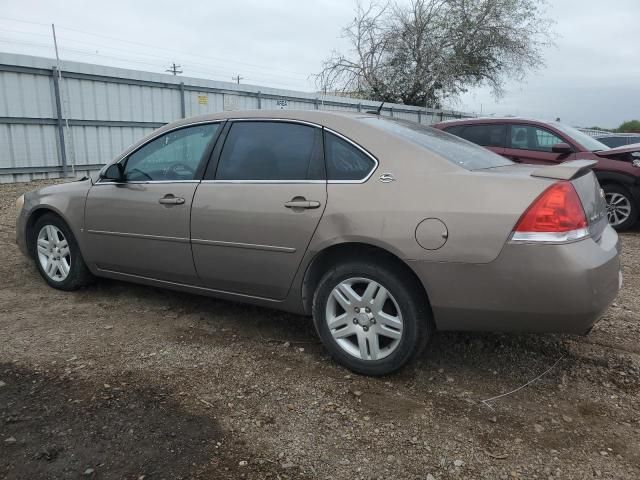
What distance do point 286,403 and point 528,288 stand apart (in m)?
1.36

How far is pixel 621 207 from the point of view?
25.0 feet

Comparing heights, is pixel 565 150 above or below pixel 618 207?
above

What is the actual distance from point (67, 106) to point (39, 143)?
907 millimetres

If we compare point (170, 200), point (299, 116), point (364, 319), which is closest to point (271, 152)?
point (299, 116)

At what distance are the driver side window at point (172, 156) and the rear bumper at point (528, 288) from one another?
183 centimetres

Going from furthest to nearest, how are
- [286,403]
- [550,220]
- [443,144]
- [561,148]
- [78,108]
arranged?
[78,108] → [561,148] → [443,144] → [286,403] → [550,220]

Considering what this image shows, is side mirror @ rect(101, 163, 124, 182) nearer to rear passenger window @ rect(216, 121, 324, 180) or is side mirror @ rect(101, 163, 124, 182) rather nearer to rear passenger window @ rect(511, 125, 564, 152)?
rear passenger window @ rect(216, 121, 324, 180)

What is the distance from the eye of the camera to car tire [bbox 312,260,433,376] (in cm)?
287

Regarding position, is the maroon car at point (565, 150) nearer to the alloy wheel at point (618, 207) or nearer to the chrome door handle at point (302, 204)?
the alloy wheel at point (618, 207)

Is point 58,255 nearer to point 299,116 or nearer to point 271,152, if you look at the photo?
point 271,152

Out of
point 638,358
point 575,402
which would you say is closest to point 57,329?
point 575,402

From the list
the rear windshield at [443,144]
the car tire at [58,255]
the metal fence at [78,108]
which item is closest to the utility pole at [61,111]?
the metal fence at [78,108]

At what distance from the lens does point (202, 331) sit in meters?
3.77

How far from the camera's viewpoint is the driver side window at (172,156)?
3764mm
